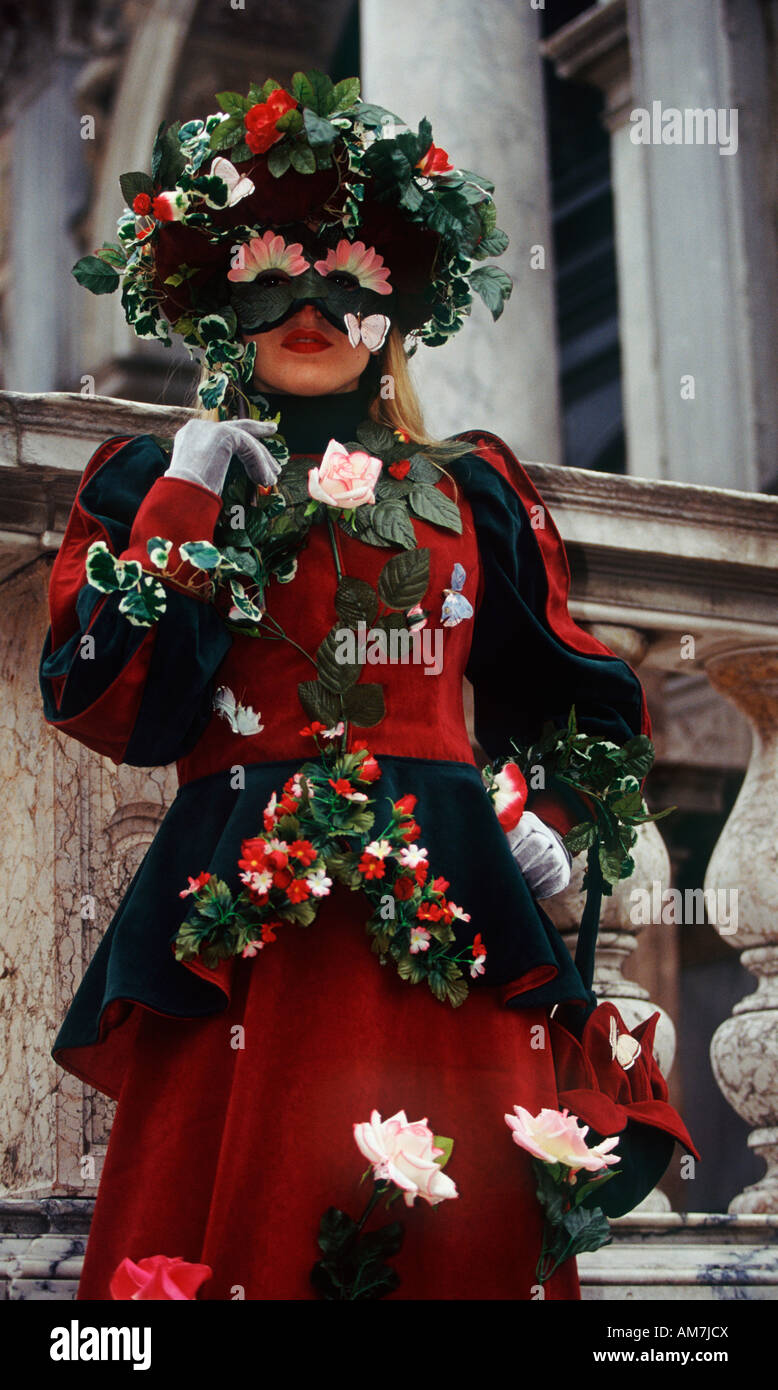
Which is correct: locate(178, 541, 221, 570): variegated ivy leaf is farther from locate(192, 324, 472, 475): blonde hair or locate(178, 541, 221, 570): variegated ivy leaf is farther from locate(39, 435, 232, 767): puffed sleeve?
locate(192, 324, 472, 475): blonde hair

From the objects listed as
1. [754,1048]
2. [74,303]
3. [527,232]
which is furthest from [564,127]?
[754,1048]

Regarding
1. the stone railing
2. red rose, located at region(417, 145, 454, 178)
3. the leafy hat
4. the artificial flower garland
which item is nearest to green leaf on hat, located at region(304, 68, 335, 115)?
the leafy hat

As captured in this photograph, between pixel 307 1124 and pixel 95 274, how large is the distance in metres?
1.12

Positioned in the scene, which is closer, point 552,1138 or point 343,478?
point 552,1138

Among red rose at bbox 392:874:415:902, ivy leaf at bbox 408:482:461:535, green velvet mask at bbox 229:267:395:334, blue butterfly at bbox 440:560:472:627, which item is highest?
green velvet mask at bbox 229:267:395:334

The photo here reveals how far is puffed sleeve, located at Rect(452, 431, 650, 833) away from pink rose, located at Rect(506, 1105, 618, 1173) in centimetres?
48

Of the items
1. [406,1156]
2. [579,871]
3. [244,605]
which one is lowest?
[406,1156]

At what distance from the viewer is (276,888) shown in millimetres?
2080

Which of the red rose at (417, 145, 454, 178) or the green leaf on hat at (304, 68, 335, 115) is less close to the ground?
the green leaf on hat at (304, 68, 335, 115)

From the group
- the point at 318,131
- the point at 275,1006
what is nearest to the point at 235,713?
the point at 275,1006

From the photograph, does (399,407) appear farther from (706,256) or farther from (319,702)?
(706,256)

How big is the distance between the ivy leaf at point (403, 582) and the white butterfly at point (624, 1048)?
0.60m

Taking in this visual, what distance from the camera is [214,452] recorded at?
218 cm

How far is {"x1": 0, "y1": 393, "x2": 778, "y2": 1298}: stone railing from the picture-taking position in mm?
2533
